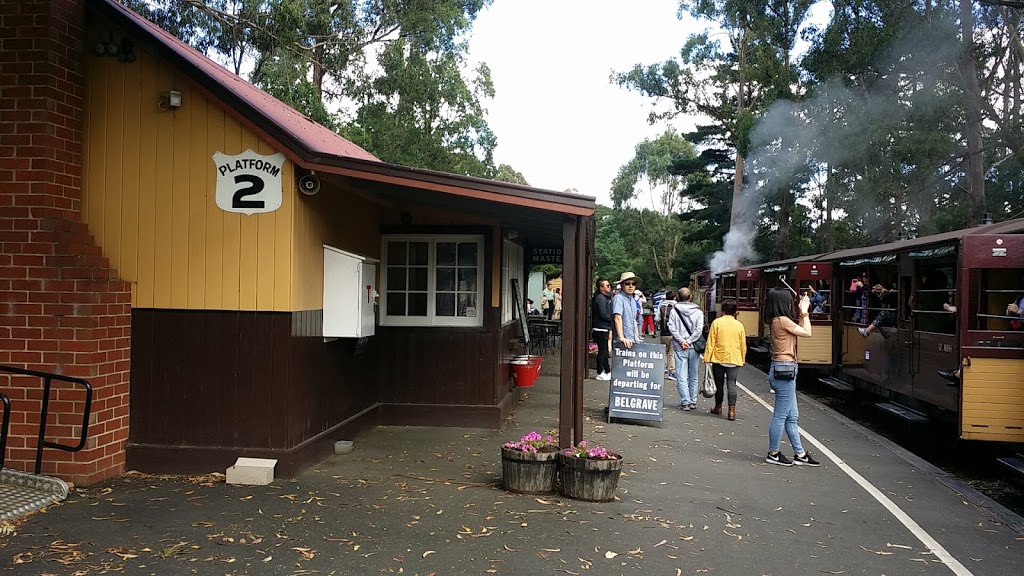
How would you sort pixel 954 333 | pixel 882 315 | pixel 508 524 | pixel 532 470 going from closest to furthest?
pixel 508 524 → pixel 532 470 → pixel 954 333 → pixel 882 315

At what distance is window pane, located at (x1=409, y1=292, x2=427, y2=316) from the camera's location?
929 centimetres

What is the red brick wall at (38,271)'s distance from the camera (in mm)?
6316

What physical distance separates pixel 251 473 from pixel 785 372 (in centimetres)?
520

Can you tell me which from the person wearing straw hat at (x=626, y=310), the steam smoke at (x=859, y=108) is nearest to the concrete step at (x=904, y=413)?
the person wearing straw hat at (x=626, y=310)

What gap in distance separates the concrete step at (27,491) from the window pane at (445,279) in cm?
448

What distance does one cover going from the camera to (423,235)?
9242mm

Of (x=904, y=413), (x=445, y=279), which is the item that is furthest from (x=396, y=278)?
(x=904, y=413)

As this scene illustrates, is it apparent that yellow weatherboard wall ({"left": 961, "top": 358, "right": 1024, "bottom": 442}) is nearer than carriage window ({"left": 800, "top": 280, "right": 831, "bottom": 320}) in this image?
Yes

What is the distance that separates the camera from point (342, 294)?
24.6 feet

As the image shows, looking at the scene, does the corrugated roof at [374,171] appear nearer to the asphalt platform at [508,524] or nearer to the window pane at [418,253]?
the asphalt platform at [508,524]

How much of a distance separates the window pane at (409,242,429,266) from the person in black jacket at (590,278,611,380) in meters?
5.01

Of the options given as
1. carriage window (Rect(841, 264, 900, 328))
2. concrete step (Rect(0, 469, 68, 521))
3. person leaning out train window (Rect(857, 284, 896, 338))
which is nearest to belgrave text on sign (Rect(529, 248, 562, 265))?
carriage window (Rect(841, 264, 900, 328))

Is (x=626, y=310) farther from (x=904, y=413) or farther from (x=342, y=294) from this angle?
(x=342, y=294)

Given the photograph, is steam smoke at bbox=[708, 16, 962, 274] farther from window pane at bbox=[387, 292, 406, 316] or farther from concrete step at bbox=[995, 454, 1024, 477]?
window pane at bbox=[387, 292, 406, 316]
